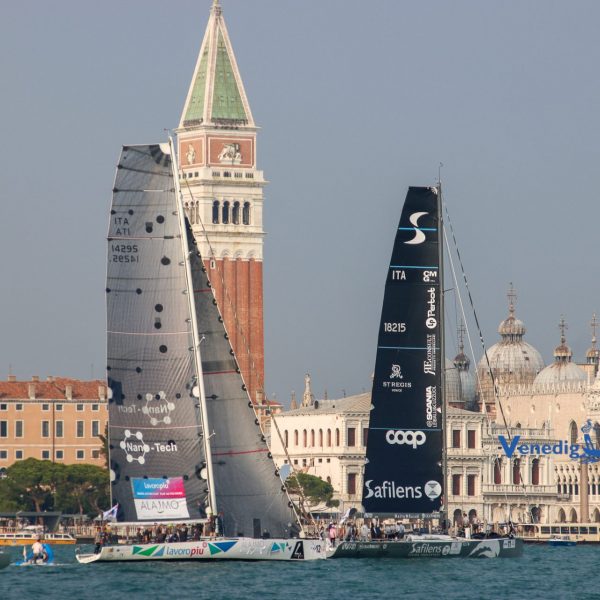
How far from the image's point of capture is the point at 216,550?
62.6 m

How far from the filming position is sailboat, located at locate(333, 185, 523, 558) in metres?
67.4

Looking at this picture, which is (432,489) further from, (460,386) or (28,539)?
(460,386)

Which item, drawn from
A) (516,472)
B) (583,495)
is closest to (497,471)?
(516,472)

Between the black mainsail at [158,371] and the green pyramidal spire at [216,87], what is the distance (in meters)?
84.8

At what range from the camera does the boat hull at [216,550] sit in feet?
205

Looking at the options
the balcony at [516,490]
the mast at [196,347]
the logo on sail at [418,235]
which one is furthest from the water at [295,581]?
the balcony at [516,490]

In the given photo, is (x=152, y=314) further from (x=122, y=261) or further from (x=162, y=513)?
(x=162, y=513)

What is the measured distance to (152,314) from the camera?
62062 mm

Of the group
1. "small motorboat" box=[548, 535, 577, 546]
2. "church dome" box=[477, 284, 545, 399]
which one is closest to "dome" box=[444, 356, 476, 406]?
"church dome" box=[477, 284, 545, 399]

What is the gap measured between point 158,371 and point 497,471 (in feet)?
267

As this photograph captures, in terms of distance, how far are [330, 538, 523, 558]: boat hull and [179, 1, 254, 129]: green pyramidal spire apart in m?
81.4

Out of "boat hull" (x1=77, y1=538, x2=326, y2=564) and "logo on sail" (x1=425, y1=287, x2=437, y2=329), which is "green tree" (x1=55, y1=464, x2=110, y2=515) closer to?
"logo on sail" (x1=425, y1=287, x2=437, y2=329)

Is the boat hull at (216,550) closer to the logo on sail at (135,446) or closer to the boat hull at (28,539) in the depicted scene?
the logo on sail at (135,446)

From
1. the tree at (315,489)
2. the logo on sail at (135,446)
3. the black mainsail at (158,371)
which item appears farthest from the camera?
the tree at (315,489)
